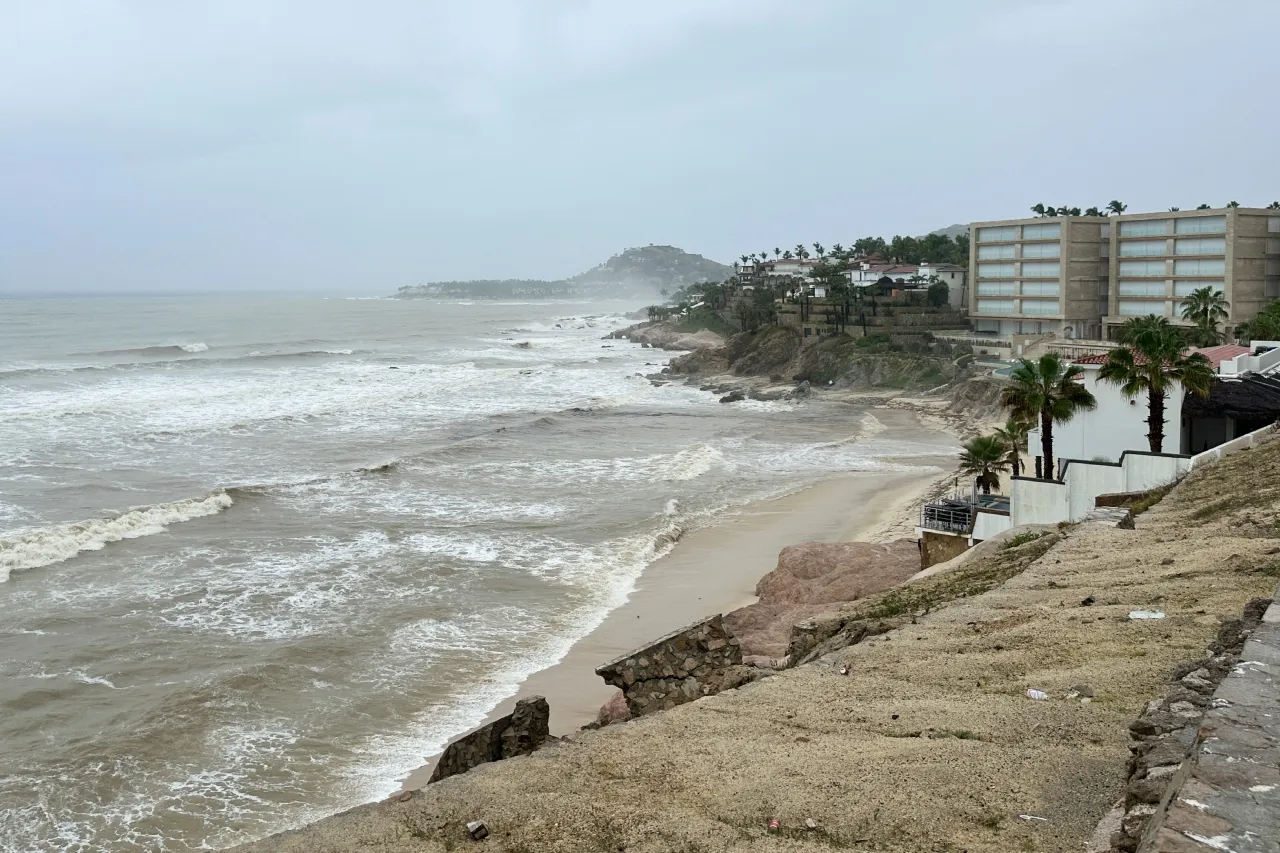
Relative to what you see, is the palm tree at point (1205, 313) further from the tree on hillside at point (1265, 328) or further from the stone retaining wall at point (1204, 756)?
the stone retaining wall at point (1204, 756)

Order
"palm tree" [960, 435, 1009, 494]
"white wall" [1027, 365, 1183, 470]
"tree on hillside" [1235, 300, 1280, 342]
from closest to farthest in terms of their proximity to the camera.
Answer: "white wall" [1027, 365, 1183, 470], "palm tree" [960, 435, 1009, 494], "tree on hillside" [1235, 300, 1280, 342]

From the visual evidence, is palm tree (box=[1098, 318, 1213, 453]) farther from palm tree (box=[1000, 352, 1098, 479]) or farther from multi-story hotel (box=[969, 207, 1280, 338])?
multi-story hotel (box=[969, 207, 1280, 338])

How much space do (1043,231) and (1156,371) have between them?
53663 mm

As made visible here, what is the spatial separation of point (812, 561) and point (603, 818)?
15.3 metres

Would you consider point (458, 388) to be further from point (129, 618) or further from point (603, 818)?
point (603, 818)

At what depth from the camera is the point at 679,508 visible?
108ft

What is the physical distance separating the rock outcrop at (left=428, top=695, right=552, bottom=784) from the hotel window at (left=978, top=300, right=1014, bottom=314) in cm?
7187

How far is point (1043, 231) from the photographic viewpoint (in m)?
74.6

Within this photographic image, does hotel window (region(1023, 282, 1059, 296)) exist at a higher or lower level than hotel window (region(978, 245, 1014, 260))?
lower

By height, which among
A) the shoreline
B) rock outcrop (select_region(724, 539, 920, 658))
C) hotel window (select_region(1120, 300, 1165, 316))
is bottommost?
the shoreline

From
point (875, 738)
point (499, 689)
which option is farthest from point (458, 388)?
point (875, 738)

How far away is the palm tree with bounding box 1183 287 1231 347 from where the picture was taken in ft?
176

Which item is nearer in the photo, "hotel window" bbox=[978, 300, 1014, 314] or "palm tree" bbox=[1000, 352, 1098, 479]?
"palm tree" bbox=[1000, 352, 1098, 479]

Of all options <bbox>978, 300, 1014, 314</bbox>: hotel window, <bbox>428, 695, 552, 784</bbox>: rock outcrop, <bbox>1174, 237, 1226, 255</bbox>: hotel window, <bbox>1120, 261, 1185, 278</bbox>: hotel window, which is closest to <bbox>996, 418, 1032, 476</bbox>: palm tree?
<bbox>428, 695, 552, 784</bbox>: rock outcrop
